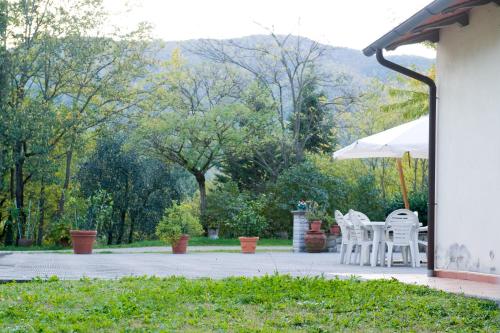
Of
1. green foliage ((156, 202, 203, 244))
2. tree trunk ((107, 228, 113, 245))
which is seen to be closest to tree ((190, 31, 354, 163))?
tree trunk ((107, 228, 113, 245))

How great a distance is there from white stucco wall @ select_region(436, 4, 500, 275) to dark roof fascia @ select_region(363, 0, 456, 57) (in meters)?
0.87

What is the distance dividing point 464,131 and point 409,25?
5.04 feet

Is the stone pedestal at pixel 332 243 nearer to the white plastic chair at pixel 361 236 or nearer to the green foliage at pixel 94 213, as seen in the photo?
the green foliage at pixel 94 213

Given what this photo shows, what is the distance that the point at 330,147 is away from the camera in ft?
108

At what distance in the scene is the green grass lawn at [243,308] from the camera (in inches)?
212

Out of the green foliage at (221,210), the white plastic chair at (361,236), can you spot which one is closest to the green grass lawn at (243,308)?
the white plastic chair at (361,236)

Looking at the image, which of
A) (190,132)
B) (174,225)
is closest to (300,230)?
(174,225)

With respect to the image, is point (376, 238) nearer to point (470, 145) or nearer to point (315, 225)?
point (470, 145)

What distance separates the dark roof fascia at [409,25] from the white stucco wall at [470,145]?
87cm

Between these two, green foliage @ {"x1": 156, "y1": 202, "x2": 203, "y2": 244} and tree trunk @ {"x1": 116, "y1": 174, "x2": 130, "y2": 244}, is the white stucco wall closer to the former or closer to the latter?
green foliage @ {"x1": 156, "y1": 202, "x2": 203, "y2": 244}

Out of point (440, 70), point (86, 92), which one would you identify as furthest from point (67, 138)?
point (440, 70)

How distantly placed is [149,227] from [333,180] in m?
7.34

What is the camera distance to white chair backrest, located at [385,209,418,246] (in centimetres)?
1249

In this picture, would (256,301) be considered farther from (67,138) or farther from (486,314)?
(67,138)
